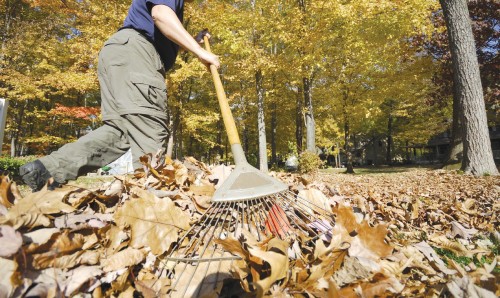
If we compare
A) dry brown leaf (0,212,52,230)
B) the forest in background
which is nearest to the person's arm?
dry brown leaf (0,212,52,230)

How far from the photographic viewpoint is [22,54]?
12.7m

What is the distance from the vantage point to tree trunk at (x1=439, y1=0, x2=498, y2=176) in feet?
19.4

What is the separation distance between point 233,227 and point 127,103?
1356 millimetres

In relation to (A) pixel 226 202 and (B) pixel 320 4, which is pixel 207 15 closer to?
(B) pixel 320 4

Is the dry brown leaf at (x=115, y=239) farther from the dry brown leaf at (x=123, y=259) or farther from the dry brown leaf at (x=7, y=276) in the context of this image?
the dry brown leaf at (x=7, y=276)

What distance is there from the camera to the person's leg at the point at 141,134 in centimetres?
209

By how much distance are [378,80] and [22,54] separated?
16.3 m

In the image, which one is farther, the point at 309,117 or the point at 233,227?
the point at 309,117

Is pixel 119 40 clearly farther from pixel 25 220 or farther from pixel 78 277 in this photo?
pixel 78 277

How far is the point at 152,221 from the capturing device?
1.17 m

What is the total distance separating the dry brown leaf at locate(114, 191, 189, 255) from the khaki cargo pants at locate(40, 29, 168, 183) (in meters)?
0.93

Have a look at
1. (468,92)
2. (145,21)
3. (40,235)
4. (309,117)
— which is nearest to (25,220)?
(40,235)

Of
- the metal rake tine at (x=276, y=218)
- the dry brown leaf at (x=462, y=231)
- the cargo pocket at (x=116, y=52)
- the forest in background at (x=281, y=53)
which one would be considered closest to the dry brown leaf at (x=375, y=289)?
the metal rake tine at (x=276, y=218)

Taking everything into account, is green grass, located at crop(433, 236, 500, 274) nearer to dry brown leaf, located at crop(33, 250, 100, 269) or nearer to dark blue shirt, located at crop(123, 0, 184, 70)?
dry brown leaf, located at crop(33, 250, 100, 269)
